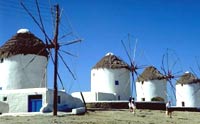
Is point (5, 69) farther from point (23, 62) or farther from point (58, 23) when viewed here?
point (58, 23)

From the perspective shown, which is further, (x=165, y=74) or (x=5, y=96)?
(x=165, y=74)

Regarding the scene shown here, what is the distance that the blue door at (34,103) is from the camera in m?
32.0

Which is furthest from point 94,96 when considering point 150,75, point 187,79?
point 187,79

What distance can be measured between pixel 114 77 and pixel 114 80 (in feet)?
1.13

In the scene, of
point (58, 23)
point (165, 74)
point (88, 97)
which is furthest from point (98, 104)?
point (165, 74)

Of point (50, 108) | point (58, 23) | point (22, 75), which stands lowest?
point (50, 108)

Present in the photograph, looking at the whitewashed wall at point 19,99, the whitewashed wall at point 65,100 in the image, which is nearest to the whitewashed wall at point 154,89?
A: the whitewashed wall at point 65,100

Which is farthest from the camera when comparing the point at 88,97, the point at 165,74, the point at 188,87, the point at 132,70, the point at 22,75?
the point at 188,87

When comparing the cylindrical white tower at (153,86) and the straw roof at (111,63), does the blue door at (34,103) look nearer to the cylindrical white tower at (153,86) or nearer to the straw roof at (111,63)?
the straw roof at (111,63)

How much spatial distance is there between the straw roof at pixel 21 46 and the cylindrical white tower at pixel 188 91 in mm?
26198

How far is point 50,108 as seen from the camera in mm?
29844

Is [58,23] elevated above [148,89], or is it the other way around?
[58,23]

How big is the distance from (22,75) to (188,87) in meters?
28.1

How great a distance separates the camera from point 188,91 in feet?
185
